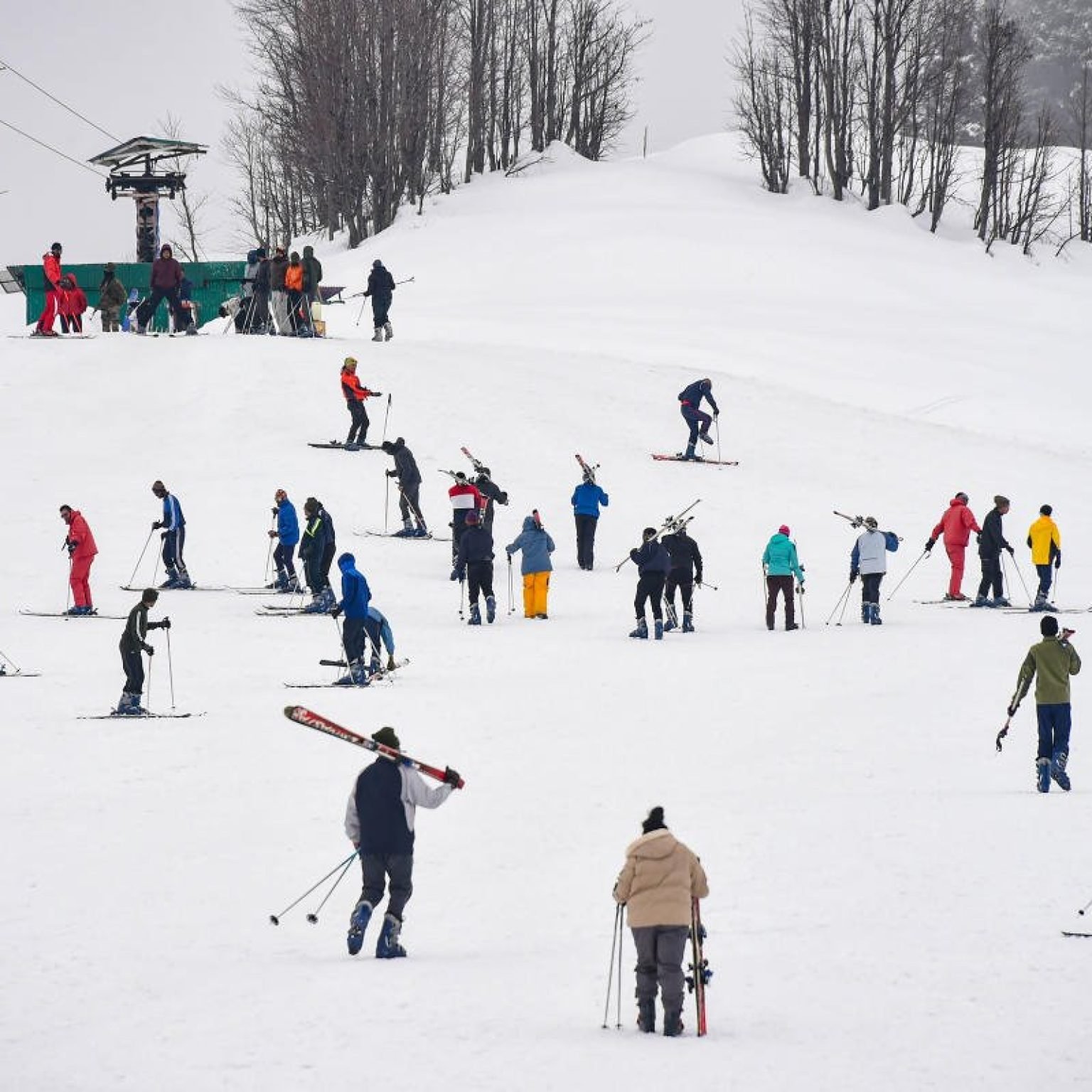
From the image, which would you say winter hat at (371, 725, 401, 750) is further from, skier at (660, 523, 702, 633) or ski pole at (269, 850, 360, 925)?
skier at (660, 523, 702, 633)

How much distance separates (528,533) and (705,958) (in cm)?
1197

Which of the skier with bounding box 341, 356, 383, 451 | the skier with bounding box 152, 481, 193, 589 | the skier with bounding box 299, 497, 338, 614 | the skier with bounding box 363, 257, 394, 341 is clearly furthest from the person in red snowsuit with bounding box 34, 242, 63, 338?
the skier with bounding box 299, 497, 338, 614

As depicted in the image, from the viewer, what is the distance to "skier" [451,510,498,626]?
69.4 feet

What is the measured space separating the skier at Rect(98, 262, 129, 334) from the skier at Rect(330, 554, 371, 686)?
771 inches

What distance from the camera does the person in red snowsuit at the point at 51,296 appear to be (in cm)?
3494

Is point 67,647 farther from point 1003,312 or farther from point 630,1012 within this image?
point 1003,312

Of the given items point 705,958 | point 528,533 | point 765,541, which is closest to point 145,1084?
point 705,958

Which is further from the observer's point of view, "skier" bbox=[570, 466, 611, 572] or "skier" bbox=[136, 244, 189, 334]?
"skier" bbox=[136, 244, 189, 334]

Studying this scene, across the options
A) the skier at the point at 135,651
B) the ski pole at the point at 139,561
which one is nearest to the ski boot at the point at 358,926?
the skier at the point at 135,651

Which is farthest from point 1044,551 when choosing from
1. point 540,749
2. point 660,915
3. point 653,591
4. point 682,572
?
point 660,915

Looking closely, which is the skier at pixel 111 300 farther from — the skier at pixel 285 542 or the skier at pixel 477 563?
the skier at pixel 477 563

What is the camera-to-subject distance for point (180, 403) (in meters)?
31.2

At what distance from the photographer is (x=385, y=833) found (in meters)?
10.3

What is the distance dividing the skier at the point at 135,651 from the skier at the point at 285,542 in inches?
233
